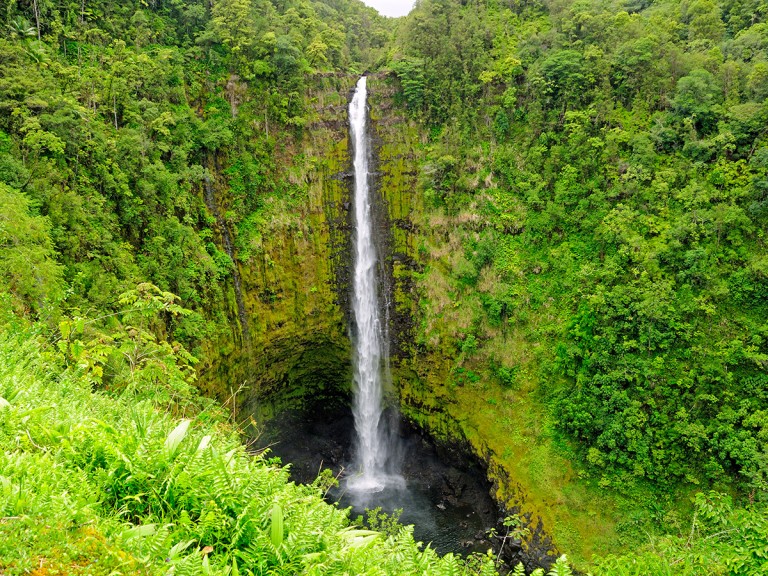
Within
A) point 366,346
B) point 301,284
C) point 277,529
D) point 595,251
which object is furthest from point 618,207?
point 277,529

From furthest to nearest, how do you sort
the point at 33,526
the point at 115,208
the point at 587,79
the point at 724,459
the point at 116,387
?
the point at 587,79
the point at 115,208
the point at 724,459
the point at 116,387
the point at 33,526

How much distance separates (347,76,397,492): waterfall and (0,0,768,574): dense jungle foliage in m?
2.54

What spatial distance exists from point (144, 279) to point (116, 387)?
27.7 feet

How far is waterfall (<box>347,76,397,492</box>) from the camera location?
2050cm

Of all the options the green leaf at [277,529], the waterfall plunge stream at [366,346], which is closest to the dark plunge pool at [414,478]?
Result: the waterfall plunge stream at [366,346]

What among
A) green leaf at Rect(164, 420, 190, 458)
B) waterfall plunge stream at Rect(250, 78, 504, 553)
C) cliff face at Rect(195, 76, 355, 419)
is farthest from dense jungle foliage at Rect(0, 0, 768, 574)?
waterfall plunge stream at Rect(250, 78, 504, 553)

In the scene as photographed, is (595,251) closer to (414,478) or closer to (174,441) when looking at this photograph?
(414,478)

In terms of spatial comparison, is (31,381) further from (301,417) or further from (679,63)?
(679,63)

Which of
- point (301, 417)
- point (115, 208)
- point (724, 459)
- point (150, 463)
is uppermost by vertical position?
point (115, 208)

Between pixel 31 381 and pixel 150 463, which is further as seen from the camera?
pixel 31 381

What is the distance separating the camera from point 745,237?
14.9 meters

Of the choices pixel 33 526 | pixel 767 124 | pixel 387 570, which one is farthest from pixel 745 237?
pixel 33 526

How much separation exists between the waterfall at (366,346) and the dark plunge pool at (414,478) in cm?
76

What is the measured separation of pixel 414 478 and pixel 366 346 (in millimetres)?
6142
